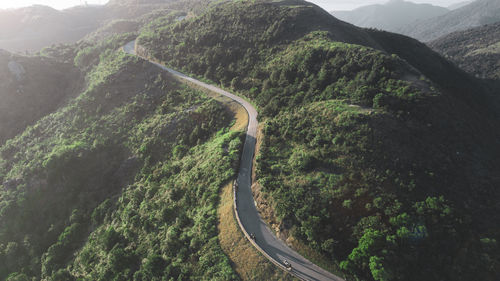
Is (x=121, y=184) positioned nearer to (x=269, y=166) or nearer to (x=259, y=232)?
(x=269, y=166)

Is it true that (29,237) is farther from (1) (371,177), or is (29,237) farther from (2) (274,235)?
(1) (371,177)

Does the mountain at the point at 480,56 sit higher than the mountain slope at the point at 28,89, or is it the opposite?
the mountain at the point at 480,56

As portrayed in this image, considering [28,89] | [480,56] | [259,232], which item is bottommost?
[259,232]

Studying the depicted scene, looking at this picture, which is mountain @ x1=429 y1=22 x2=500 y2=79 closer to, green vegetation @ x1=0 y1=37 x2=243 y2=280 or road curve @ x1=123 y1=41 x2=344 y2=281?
road curve @ x1=123 y1=41 x2=344 y2=281

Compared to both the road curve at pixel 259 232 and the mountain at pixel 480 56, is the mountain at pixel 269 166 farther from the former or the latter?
the mountain at pixel 480 56

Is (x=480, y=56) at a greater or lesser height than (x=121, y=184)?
greater

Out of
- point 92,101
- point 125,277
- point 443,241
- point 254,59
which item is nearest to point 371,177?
point 443,241

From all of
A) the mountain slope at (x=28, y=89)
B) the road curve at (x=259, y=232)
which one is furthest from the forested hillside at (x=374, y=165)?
the mountain slope at (x=28, y=89)

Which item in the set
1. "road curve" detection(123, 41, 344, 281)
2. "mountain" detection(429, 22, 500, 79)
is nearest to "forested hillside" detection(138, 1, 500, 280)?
"road curve" detection(123, 41, 344, 281)

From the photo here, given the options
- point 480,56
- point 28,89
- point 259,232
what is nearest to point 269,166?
point 259,232
